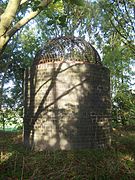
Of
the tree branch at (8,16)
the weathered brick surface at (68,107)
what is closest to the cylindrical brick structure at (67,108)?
the weathered brick surface at (68,107)

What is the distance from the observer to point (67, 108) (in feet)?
33.2

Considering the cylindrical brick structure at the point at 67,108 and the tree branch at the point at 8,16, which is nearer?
the tree branch at the point at 8,16

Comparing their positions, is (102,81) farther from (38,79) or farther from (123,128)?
(123,128)

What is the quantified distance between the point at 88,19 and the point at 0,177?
720 inches

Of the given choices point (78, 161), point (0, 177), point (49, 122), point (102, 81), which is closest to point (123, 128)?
point (102, 81)

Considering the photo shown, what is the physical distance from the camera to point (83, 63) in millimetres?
10562

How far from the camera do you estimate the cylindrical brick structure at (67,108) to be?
998 cm

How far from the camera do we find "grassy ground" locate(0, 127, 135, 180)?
708 centimetres

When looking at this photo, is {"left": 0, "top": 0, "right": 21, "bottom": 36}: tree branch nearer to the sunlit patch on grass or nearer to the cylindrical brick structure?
the sunlit patch on grass

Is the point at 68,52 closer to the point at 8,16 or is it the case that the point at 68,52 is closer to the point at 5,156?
the point at 5,156

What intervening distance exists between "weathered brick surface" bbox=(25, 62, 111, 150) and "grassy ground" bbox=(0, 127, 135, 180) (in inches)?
31.9

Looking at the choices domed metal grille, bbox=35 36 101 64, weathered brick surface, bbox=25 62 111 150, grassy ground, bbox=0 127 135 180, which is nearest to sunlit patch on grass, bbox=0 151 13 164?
grassy ground, bbox=0 127 135 180

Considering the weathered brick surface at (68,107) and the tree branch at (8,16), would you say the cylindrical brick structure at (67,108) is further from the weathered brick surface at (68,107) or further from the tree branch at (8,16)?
the tree branch at (8,16)

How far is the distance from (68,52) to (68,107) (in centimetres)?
229
